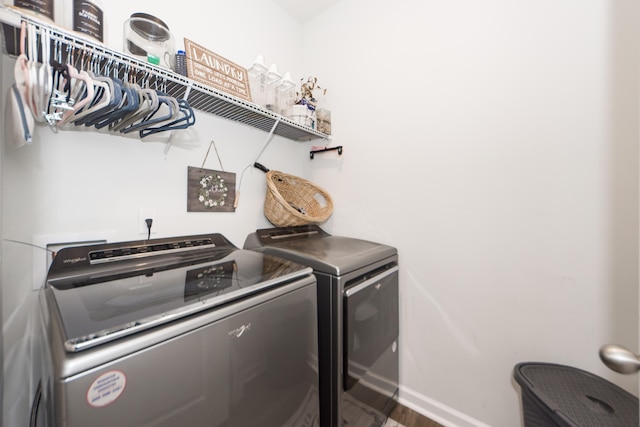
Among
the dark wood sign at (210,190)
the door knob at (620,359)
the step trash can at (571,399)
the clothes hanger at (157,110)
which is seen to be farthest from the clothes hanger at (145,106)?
the step trash can at (571,399)

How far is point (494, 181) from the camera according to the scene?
1328 mm

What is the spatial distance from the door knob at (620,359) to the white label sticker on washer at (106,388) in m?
0.99

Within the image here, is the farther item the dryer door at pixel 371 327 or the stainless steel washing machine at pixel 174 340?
the dryer door at pixel 371 327

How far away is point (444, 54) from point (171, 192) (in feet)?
5.52

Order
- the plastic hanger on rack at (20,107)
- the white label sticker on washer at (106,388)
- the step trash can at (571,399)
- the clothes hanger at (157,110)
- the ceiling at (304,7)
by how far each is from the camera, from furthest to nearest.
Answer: the ceiling at (304,7) → the clothes hanger at (157,110) → the step trash can at (571,399) → the plastic hanger on rack at (20,107) → the white label sticker on washer at (106,388)

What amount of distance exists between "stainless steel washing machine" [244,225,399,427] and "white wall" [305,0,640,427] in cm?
19

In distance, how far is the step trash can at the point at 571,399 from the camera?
0.87 metres

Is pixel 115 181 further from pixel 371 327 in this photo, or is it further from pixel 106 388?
pixel 371 327

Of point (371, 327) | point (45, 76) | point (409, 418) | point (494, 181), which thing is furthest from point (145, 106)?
point (409, 418)

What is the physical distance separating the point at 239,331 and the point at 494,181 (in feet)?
4.48

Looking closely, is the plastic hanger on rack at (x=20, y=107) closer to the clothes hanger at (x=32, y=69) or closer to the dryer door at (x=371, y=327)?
the clothes hanger at (x=32, y=69)

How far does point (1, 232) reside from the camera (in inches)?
32.7

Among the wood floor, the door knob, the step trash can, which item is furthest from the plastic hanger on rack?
the wood floor

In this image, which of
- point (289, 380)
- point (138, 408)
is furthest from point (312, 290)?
point (138, 408)
